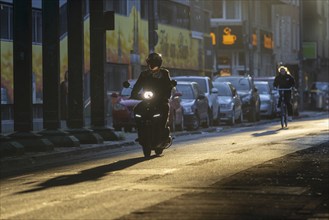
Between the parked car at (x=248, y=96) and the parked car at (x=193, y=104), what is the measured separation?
736cm

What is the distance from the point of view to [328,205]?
32.7 ft

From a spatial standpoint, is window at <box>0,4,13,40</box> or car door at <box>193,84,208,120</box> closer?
car door at <box>193,84,208,120</box>

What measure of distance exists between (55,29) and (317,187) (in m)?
10.7

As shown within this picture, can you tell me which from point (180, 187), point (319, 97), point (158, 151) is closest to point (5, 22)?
point (158, 151)

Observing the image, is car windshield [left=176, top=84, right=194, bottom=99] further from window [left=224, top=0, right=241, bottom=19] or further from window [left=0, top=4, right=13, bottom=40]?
window [left=224, top=0, right=241, bottom=19]

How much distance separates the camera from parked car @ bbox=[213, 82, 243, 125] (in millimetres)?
37875

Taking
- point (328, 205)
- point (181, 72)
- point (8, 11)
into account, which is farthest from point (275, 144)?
point (181, 72)

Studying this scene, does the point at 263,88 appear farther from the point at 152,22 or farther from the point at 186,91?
the point at 186,91

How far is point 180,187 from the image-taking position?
1168 centimetres

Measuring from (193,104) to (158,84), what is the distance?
1450 centimetres

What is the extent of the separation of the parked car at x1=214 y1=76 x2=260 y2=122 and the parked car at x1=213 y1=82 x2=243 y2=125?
60.1 inches

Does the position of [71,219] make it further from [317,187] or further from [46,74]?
[46,74]

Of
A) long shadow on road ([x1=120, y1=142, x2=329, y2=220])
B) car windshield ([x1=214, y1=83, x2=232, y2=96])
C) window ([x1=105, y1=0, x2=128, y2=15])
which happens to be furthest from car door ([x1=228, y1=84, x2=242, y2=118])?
long shadow on road ([x1=120, y1=142, x2=329, y2=220])

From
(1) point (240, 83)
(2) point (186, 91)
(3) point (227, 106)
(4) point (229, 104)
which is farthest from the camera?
(1) point (240, 83)
